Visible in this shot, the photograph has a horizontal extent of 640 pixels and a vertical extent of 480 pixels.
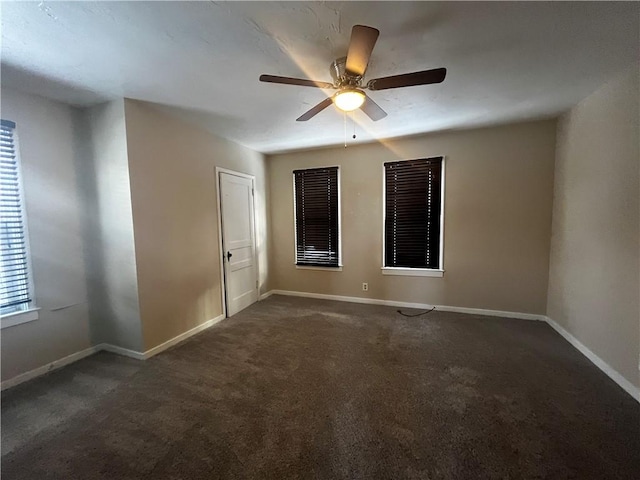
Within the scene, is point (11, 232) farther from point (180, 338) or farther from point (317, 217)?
point (317, 217)

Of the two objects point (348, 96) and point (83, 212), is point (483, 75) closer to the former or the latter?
point (348, 96)

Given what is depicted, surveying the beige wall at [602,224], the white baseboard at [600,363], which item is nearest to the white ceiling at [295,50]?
the beige wall at [602,224]

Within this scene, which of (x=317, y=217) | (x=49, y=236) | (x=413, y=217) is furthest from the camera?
(x=317, y=217)

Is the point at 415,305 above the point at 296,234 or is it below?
below

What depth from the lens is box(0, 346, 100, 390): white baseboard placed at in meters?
2.15

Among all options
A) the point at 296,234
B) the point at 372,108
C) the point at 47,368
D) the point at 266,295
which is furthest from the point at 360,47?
the point at 266,295

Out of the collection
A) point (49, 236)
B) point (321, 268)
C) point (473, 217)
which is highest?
point (473, 217)

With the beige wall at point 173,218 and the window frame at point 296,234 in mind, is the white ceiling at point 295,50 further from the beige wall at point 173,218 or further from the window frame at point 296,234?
the window frame at point 296,234

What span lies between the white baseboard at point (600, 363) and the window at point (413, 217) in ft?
4.55

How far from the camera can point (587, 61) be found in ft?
6.21

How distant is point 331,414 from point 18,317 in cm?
273

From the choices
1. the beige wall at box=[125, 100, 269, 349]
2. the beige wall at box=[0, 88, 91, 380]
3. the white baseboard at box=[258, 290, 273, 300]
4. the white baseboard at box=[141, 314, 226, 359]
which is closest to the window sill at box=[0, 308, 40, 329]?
the beige wall at box=[0, 88, 91, 380]

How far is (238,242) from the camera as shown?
3.85m

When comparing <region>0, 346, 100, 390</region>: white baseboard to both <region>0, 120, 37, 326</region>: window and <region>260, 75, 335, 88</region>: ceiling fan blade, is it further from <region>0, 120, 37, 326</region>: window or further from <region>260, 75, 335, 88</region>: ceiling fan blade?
<region>260, 75, 335, 88</region>: ceiling fan blade
